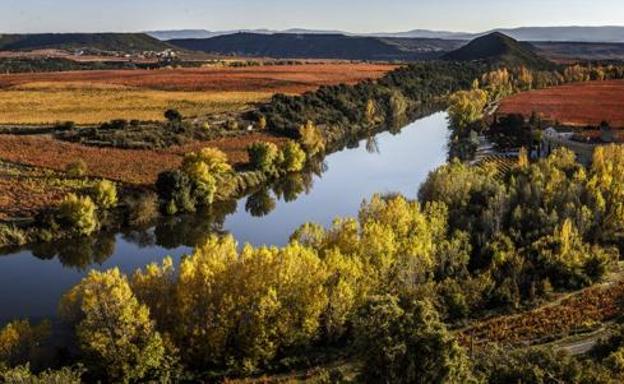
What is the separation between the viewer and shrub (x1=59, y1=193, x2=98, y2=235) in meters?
41.0

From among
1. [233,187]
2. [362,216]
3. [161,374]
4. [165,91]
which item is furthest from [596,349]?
[165,91]

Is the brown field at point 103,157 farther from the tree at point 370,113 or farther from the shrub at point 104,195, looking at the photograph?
the tree at point 370,113

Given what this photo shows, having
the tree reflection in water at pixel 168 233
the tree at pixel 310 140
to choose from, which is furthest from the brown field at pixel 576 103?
the tree reflection in water at pixel 168 233

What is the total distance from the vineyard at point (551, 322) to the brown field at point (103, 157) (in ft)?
103

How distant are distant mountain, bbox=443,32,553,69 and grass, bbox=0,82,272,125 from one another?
243 feet

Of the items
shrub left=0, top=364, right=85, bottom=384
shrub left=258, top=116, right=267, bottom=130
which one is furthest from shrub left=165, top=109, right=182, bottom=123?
shrub left=0, top=364, right=85, bottom=384

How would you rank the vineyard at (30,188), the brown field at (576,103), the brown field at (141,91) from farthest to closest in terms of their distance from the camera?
A: the brown field at (576,103), the brown field at (141,91), the vineyard at (30,188)

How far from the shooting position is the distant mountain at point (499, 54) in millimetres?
149375

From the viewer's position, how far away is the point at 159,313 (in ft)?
79.3

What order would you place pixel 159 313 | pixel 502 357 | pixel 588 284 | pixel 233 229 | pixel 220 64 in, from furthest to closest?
pixel 220 64, pixel 233 229, pixel 588 284, pixel 159 313, pixel 502 357

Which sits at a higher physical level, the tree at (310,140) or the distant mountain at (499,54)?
the distant mountain at (499,54)

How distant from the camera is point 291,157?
59.8m

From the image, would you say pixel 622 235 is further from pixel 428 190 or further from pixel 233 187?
pixel 233 187

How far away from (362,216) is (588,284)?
11054 millimetres
